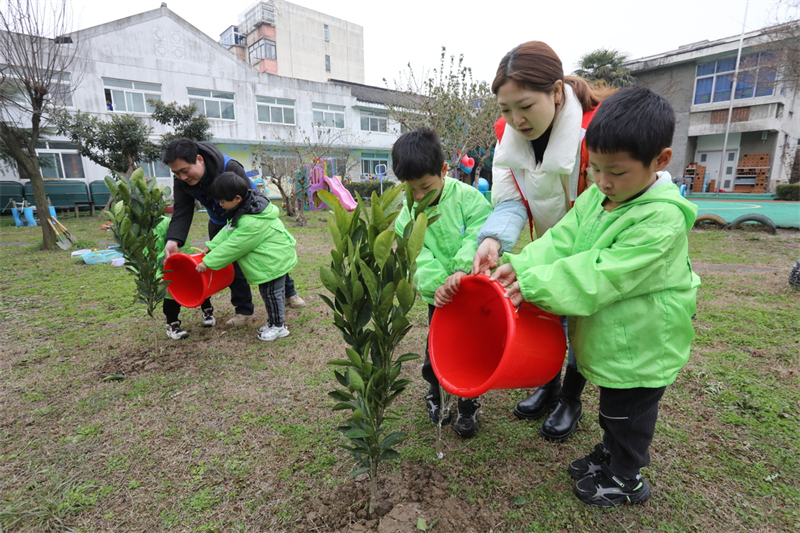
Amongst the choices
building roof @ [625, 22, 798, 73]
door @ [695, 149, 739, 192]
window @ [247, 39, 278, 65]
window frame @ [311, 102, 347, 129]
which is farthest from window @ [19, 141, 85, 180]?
door @ [695, 149, 739, 192]

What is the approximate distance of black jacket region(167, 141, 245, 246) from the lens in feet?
10.1

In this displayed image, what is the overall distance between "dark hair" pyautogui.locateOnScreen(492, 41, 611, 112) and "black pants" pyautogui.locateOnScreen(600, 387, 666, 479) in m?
1.13

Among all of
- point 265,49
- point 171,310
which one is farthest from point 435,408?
point 265,49

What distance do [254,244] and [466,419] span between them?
1954 mm

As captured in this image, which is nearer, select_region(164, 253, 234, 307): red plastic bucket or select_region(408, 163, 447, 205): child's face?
select_region(408, 163, 447, 205): child's face

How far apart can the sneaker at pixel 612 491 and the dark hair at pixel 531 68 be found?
1.48 meters

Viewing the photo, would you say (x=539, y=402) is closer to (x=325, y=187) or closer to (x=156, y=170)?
(x=325, y=187)

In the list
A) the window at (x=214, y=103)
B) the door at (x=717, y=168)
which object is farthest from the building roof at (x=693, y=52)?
the window at (x=214, y=103)

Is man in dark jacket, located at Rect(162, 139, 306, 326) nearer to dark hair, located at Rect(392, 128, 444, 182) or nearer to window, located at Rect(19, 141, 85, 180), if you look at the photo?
dark hair, located at Rect(392, 128, 444, 182)

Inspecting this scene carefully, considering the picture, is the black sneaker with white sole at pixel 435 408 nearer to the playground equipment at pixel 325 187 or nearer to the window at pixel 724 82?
the playground equipment at pixel 325 187

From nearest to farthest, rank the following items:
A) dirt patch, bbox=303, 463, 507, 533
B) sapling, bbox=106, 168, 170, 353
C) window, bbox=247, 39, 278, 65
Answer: dirt patch, bbox=303, 463, 507, 533, sapling, bbox=106, 168, 170, 353, window, bbox=247, 39, 278, 65

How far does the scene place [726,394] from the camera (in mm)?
2289

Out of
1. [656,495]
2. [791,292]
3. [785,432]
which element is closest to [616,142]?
[656,495]

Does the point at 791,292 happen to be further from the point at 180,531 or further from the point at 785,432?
the point at 180,531
